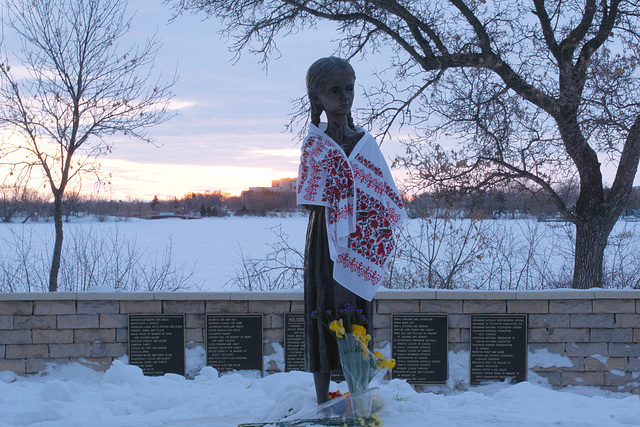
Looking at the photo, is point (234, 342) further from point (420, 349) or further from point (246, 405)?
point (420, 349)

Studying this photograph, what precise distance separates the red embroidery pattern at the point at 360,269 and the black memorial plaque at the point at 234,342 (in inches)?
123

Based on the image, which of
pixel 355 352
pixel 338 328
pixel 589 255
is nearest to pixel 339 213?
pixel 338 328

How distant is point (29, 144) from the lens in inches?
346

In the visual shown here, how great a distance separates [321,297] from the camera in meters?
3.61

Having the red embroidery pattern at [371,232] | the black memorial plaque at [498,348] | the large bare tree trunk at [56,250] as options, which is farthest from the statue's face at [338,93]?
the large bare tree trunk at [56,250]

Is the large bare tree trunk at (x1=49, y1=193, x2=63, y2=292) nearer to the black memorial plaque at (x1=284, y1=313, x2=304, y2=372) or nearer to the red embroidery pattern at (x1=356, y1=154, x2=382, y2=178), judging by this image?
the black memorial plaque at (x1=284, y1=313, x2=304, y2=372)

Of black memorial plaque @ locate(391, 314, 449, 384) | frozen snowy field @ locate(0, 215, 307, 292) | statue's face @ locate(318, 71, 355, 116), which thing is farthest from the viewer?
frozen snowy field @ locate(0, 215, 307, 292)

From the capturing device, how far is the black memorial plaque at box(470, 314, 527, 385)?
6.43 meters

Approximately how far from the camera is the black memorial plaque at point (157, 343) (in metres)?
6.47

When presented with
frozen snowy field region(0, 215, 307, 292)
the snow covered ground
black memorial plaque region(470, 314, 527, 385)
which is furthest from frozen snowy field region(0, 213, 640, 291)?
the snow covered ground

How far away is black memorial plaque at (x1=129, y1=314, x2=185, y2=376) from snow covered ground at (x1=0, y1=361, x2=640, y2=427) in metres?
0.81

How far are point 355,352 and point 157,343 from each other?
3.68 m

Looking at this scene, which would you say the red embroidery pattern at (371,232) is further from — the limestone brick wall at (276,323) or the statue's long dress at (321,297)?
the limestone brick wall at (276,323)

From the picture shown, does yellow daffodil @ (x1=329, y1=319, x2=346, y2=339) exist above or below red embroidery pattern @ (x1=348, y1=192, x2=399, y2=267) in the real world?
below
